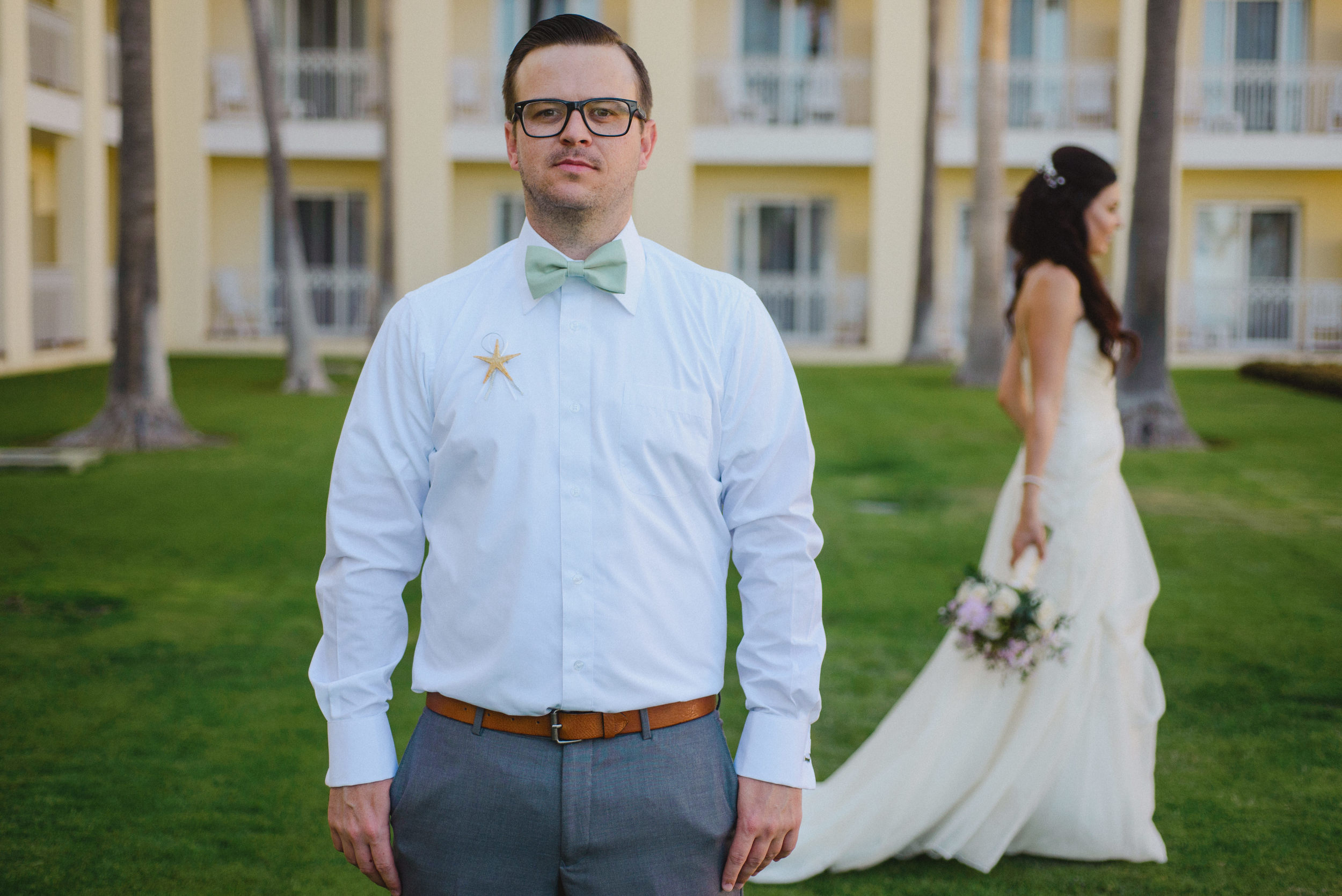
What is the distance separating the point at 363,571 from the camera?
7.41ft

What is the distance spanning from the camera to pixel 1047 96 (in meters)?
24.2

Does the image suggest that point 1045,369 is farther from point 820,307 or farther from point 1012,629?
point 820,307

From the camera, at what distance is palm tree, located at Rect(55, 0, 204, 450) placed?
→ 12.4m

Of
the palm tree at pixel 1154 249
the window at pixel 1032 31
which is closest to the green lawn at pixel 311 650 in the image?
the palm tree at pixel 1154 249

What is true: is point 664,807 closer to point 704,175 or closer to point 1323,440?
point 1323,440

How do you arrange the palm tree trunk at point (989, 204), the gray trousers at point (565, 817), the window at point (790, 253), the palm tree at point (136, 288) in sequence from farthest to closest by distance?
the window at point (790, 253), the palm tree trunk at point (989, 204), the palm tree at point (136, 288), the gray trousers at point (565, 817)

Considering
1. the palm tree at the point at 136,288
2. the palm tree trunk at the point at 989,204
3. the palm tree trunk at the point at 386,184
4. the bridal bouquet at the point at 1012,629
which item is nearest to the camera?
the bridal bouquet at the point at 1012,629

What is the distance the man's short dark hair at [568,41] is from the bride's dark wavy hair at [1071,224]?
2146 mm

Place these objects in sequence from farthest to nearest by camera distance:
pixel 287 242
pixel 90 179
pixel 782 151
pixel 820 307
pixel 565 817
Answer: pixel 820 307
pixel 782 151
pixel 90 179
pixel 287 242
pixel 565 817

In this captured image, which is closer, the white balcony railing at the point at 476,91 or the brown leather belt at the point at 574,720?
the brown leather belt at the point at 574,720

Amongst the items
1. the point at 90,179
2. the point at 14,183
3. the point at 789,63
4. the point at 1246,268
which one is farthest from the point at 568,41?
the point at 1246,268

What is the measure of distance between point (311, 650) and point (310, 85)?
20223mm

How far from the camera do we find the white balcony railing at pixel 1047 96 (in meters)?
23.8

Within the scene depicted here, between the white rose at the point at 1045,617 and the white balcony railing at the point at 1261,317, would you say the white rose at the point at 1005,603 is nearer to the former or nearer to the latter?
the white rose at the point at 1045,617
